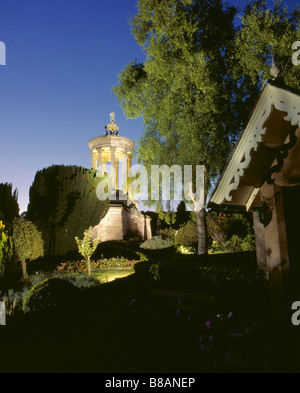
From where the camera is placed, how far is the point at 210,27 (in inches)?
566

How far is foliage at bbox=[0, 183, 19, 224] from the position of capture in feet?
52.7

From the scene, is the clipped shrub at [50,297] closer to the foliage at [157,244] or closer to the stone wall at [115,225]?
the foliage at [157,244]

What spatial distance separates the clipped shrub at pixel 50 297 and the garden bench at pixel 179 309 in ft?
6.32

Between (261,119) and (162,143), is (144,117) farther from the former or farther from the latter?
(261,119)

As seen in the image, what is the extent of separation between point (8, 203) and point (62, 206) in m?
6.67

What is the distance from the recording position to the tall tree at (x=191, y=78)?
545 inches

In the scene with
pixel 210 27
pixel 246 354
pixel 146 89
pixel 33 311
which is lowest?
pixel 246 354

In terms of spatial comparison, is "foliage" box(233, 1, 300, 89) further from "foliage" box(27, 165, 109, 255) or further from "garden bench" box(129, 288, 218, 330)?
"foliage" box(27, 165, 109, 255)

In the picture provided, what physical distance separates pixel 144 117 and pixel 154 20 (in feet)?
16.4

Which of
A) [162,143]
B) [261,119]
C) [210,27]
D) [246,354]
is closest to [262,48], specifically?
[210,27]

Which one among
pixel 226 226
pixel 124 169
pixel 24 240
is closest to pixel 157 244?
pixel 226 226

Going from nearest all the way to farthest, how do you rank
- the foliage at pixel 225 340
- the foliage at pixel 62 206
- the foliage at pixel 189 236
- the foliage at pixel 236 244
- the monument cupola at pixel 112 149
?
the foliage at pixel 225 340, the foliage at pixel 236 244, the foliage at pixel 62 206, the foliage at pixel 189 236, the monument cupola at pixel 112 149

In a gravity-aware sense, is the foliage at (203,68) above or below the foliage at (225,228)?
above

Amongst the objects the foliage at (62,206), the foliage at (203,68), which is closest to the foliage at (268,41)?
the foliage at (203,68)
